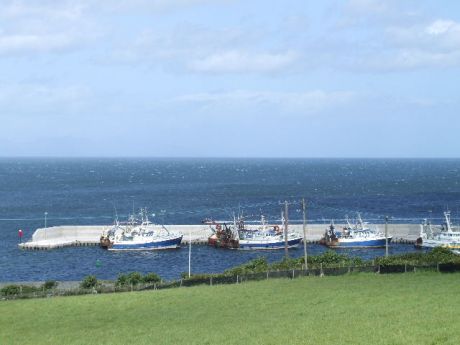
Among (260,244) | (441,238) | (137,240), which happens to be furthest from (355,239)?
(137,240)

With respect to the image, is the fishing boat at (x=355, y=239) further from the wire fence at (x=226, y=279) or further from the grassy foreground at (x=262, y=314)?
the grassy foreground at (x=262, y=314)

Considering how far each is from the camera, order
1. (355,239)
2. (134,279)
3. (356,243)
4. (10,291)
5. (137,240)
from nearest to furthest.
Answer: (10,291) < (134,279) < (356,243) < (355,239) < (137,240)

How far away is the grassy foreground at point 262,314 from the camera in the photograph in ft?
79.3

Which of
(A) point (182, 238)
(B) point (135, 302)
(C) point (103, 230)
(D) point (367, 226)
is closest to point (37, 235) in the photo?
(C) point (103, 230)

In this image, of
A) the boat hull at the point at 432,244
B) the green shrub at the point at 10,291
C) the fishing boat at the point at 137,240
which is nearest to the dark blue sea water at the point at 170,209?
the boat hull at the point at 432,244

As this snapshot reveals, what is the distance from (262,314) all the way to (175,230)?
65.9 metres

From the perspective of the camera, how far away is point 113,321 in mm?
33531

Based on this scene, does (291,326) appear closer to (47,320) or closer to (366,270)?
(47,320)

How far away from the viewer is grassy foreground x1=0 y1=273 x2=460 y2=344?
24.2m

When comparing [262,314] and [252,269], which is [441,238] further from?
[262,314]

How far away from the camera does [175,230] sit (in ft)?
319

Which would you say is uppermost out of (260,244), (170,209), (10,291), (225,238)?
(10,291)

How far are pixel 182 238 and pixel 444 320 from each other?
6986 cm

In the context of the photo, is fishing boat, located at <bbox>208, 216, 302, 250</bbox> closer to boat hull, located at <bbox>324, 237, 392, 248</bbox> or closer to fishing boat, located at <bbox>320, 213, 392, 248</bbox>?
fishing boat, located at <bbox>320, 213, 392, 248</bbox>
